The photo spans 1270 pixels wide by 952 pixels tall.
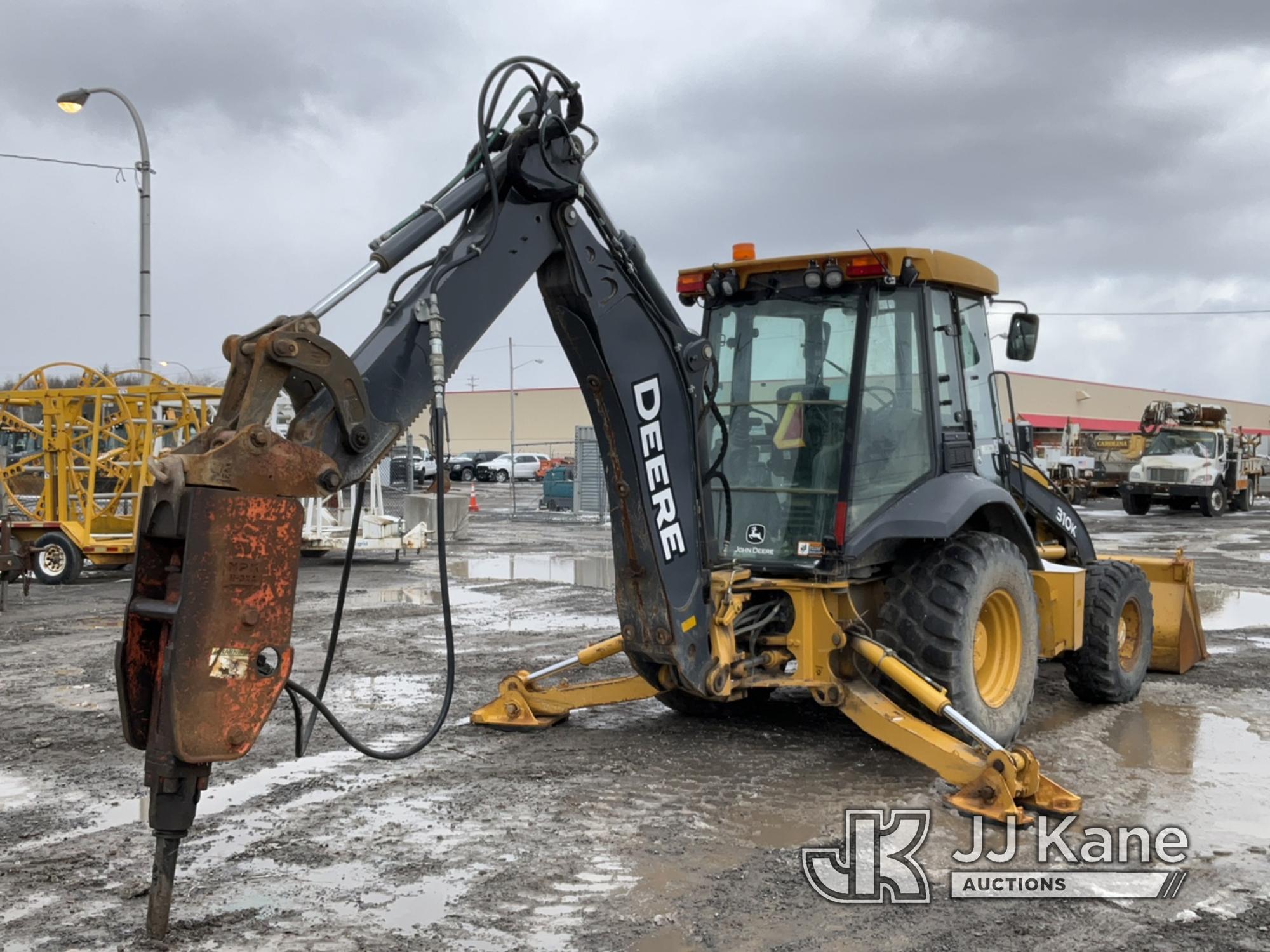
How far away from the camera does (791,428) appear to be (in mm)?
6527

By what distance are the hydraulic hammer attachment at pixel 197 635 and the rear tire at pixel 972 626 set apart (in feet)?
11.5

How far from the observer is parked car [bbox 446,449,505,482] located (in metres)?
51.2

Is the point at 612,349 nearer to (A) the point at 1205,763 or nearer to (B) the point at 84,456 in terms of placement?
(A) the point at 1205,763

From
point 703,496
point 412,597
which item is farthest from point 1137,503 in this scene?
point 703,496

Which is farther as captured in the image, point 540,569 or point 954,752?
point 540,569

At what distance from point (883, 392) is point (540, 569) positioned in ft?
36.2

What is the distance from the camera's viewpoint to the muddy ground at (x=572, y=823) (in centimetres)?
426

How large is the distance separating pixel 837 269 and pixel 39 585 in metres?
12.3

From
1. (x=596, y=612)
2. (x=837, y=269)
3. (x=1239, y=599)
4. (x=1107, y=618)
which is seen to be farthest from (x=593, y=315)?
(x=1239, y=599)

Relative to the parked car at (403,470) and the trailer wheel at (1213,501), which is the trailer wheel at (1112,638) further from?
the parked car at (403,470)

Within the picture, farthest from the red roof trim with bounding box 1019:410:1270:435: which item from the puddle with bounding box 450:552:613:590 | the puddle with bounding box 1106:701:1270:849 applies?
the puddle with bounding box 1106:701:1270:849

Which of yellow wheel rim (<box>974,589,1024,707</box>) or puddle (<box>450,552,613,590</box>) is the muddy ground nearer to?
yellow wheel rim (<box>974,589,1024,707</box>)

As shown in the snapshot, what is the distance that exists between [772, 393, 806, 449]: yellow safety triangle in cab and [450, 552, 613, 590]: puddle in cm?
836

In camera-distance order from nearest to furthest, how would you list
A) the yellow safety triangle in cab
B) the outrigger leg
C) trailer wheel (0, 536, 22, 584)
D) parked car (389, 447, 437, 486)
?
the yellow safety triangle in cab < the outrigger leg < trailer wheel (0, 536, 22, 584) < parked car (389, 447, 437, 486)
